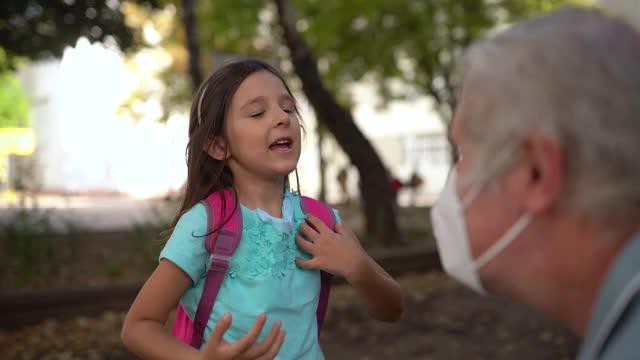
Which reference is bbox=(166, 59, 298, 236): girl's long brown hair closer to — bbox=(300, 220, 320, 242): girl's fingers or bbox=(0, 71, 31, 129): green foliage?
bbox=(300, 220, 320, 242): girl's fingers

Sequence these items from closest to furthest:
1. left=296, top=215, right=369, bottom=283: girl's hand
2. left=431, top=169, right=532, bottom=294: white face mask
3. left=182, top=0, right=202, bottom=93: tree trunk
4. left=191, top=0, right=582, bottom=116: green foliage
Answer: left=431, top=169, right=532, bottom=294: white face mask → left=296, top=215, right=369, bottom=283: girl's hand → left=182, top=0, right=202, bottom=93: tree trunk → left=191, top=0, right=582, bottom=116: green foliage

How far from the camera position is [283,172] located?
212cm

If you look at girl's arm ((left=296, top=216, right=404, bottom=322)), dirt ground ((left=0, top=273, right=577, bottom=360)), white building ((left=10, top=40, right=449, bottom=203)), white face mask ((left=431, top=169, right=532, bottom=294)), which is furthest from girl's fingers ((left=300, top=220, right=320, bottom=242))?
white building ((left=10, top=40, right=449, bottom=203))

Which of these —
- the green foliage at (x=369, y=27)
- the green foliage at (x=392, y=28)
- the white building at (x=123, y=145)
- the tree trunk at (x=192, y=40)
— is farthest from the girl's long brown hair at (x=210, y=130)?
the white building at (x=123, y=145)

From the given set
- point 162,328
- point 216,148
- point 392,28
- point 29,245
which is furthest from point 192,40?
point 162,328

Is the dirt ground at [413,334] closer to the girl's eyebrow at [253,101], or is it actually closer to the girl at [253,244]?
the girl at [253,244]

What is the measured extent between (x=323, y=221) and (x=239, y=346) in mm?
682

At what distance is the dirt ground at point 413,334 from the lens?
204 inches

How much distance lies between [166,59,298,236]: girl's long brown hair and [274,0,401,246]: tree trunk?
7069 millimetres

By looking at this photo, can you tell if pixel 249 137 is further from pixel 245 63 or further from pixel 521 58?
pixel 521 58

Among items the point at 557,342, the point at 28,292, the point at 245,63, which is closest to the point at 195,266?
the point at 245,63

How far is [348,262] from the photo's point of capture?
204 centimetres

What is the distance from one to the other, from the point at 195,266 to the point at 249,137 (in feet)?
1.29

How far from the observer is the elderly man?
38.6 inches
